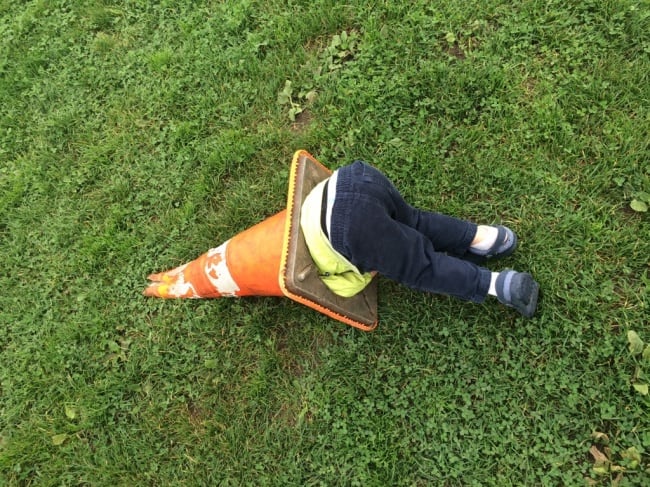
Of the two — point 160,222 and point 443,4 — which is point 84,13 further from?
point 443,4

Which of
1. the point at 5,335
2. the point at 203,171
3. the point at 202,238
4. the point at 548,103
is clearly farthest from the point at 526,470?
the point at 5,335

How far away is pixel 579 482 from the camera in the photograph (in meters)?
2.56

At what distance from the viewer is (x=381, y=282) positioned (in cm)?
317

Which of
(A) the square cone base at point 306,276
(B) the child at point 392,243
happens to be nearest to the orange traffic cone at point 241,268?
(A) the square cone base at point 306,276

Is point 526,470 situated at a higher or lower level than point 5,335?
lower

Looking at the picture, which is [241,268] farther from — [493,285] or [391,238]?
[493,285]

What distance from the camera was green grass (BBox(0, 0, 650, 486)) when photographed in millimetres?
2793

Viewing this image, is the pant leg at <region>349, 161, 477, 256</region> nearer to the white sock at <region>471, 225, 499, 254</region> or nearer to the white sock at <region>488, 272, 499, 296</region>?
the white sock at <region>471, 225, 499, 254</region>

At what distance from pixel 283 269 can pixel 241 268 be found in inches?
16.0

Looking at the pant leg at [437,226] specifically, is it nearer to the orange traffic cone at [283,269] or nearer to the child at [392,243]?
the child at [392,243]

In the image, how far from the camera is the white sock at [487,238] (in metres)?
A: 2.88

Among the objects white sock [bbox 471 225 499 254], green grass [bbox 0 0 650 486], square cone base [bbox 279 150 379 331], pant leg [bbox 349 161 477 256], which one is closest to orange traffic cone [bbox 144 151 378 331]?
square cone base [bbox 279 150 379 331]

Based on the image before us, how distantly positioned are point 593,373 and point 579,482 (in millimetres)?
531

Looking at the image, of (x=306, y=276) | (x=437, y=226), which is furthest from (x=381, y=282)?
(x=306, y=276)
